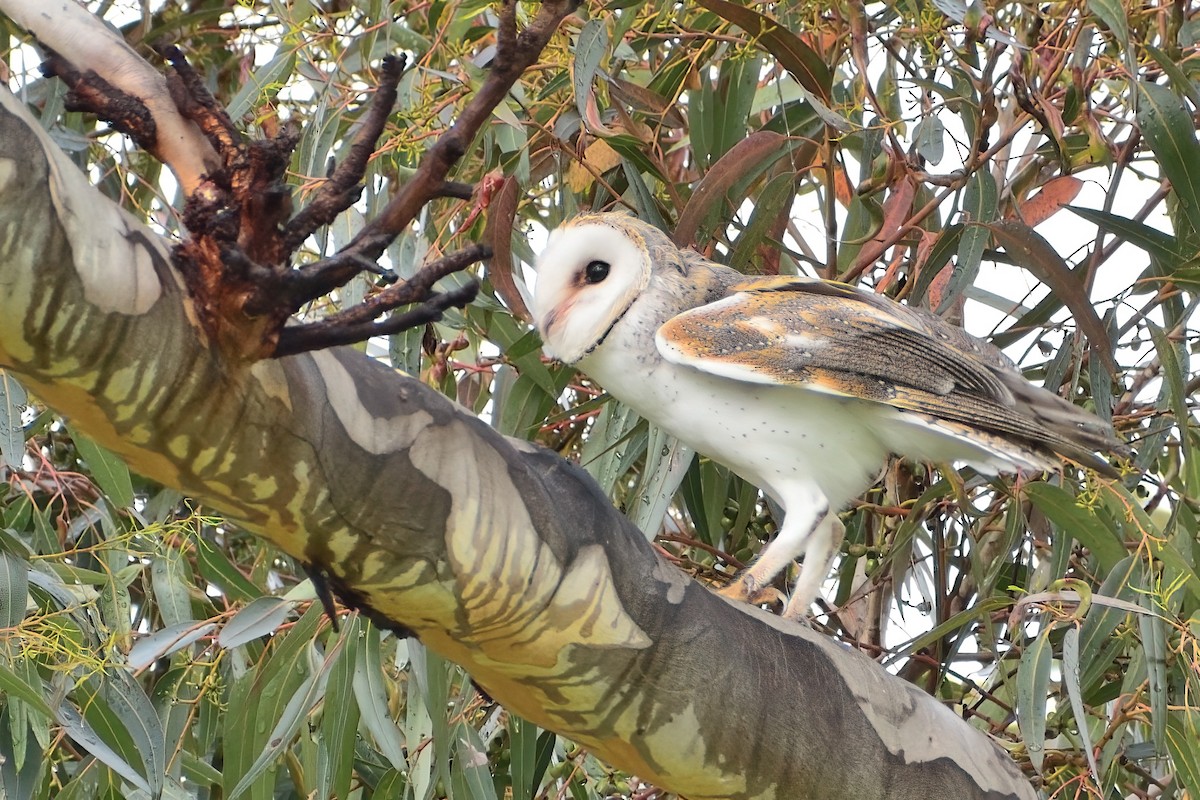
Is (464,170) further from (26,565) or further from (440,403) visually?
(440,403)

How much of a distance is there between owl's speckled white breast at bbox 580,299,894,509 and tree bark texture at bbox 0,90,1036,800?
11.7 inches

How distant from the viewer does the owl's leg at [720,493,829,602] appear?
155 cm

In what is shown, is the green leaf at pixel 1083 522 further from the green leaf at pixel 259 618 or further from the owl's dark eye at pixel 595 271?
the green leaf at pixel 259 618

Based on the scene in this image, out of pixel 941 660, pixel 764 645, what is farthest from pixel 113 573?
pixel 941 660

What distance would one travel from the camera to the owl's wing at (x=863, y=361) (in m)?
1.52

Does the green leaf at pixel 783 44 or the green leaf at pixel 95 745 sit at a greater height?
the green leaf at pixel 783 44

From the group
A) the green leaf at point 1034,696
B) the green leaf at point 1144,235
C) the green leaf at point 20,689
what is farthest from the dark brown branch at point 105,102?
the green leaf at point 1144,235

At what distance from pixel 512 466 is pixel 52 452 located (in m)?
1.51

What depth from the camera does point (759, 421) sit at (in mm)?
1567

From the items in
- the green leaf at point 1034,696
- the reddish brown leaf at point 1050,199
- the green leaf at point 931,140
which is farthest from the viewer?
the reddish brown leaf at point 1050,199

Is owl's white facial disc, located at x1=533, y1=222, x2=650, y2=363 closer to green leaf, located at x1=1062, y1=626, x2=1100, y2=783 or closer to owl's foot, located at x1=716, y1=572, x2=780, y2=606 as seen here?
owl's foot, located at x1=716, y1=572, x2=780, y2=606

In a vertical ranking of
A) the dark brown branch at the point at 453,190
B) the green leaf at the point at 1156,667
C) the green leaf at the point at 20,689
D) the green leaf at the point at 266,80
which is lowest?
the green leaf at the point at 20,689

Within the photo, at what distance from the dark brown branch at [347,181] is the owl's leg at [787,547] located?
0.86 m

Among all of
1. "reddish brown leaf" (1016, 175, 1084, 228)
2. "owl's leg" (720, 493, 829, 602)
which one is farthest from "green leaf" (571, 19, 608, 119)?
"reddish brown leaf" (1016, 175, 1084, 228)
